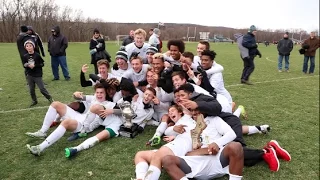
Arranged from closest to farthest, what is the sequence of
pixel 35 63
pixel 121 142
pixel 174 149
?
pixel 174 149
pixel 121 142
pixel 35 63

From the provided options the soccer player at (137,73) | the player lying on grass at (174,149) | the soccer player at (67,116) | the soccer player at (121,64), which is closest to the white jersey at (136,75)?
the soccer player at (137,73)

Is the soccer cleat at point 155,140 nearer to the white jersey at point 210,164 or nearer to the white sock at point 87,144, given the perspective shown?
the white sock at point 87,144

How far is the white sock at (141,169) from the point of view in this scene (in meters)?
3.06

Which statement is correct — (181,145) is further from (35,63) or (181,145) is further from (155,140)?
(35,63)

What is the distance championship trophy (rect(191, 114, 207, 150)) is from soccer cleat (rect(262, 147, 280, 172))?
95 centimetres

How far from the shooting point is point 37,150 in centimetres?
384

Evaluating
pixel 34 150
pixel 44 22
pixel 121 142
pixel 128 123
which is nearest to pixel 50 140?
pixel 34 150

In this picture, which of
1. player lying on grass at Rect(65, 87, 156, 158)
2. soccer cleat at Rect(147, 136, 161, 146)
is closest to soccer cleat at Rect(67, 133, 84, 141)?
player lying on grass at Rect(65, 87, 156, 158)

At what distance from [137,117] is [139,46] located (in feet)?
6.47

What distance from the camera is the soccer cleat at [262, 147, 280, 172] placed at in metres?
3.49

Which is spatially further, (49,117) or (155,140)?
(49,117)

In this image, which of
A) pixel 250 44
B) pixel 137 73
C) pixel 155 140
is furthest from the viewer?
pixel 250 44

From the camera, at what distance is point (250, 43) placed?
30.5ft

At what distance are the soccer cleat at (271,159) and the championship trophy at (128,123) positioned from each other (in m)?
2.01
